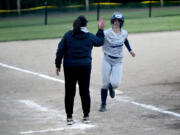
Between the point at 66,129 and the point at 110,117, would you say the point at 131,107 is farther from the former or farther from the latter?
the point at 66,129

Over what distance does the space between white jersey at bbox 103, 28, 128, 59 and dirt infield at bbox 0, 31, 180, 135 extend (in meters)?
1.04

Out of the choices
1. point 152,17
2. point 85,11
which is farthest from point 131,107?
point 85,11

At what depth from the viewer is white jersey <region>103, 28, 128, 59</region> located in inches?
397

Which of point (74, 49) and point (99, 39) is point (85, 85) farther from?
point (99, 39)

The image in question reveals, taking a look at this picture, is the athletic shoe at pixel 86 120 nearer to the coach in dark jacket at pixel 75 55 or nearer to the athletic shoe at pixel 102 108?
the coach in dark jacket at pixel 75 55

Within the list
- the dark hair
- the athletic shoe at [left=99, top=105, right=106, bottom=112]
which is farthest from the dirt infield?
the dark hair

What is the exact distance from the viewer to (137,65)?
15.6 meters

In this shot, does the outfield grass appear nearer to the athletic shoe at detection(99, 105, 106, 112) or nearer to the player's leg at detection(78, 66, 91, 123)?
the athletic shoe at detection(99, 105, 106, 112)

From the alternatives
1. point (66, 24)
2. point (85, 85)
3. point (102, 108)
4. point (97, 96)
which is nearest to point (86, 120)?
point (85, 85)

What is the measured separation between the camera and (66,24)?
2972 centimetres

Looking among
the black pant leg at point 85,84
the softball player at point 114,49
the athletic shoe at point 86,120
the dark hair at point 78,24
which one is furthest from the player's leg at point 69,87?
the softball player at point 114,49

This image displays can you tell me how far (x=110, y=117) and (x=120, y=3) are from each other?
1102 inches

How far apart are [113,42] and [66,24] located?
1978 centimetres

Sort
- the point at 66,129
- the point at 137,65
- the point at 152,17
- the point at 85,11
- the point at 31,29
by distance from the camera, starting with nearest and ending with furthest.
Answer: the point at 66,129 → the point at 137,65 → the point at 31,29 → the point at 152,17 → the point at 85,11
